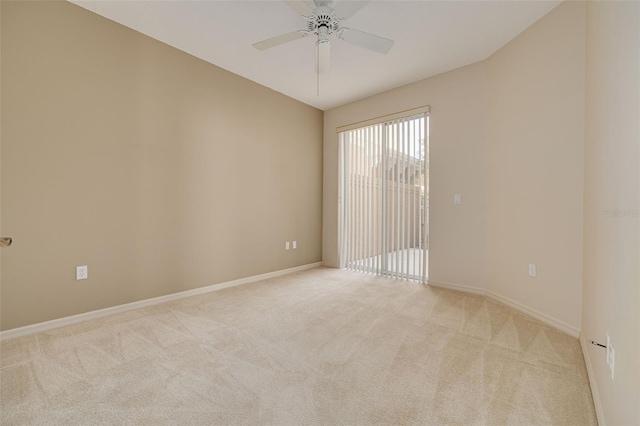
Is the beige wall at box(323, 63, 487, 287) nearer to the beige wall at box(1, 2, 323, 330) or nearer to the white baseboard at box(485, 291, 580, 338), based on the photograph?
the white baseboard at box(485, 291, 580, 338)

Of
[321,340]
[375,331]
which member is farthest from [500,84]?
[321,340]

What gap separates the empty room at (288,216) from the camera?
1.45 m

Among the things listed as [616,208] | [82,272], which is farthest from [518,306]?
[82,272]

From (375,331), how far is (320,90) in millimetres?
3418

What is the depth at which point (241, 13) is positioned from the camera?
8.24 ft

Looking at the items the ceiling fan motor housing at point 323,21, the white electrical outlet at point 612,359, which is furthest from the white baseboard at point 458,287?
the ceiling fan motor housing at point 323,21

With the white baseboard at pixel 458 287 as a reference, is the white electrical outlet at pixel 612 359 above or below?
above

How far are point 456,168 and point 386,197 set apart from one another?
1082 millimetres

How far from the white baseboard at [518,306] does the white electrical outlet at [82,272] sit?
3.86 m

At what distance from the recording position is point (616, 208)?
4.07ft

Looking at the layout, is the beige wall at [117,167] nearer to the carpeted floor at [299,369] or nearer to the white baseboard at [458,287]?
the carpeted floor at [299,369]

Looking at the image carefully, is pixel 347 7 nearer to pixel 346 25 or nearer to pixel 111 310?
pixel 346 25

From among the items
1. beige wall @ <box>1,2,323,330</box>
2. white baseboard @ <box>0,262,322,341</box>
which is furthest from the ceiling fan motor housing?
white baseboard @ <box>0,262,322,341</box>

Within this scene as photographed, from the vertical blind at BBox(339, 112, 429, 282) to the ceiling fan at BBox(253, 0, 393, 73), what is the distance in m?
1.91
